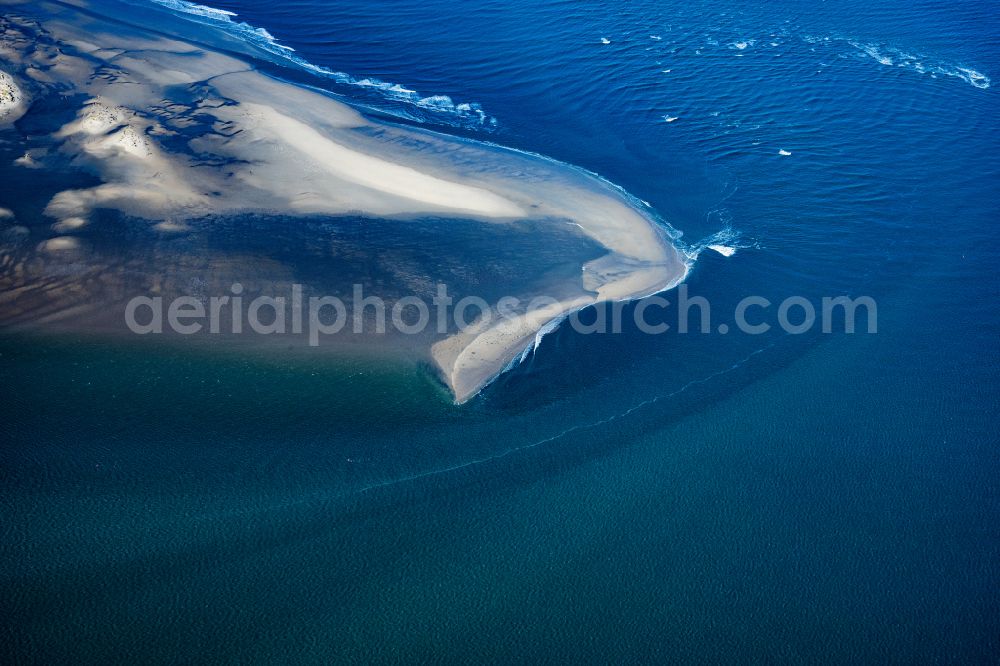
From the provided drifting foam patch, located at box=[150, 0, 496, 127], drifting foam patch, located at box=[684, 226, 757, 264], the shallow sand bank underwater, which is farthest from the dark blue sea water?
drifting foam patch, located at box=[150, 0, 496, 127]

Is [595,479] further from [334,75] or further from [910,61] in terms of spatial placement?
[910,61]

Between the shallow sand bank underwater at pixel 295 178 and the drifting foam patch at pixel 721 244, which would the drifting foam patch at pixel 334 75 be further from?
the drifting foam patch at pixel 721 244

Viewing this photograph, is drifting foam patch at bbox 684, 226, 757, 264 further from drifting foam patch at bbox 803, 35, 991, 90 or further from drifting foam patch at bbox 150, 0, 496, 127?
drifting foam patch at bbox 803, 35, 991, 90

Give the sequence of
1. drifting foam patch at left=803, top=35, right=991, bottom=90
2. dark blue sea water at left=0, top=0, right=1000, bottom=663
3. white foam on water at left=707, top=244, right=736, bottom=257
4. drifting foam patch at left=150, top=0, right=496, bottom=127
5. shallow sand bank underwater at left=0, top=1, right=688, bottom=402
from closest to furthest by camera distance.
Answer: dark blue sea water at left=0, top=0, right=1000, bottom=663
shallow sand bank underwater at left=0, top=1, right=688, bottom=402
white foam on water at left=707, top=244, right=736, bottom=257
drifting foam patch at left=150, top=0, right=496, bottom=127
drifting foam patch at left=803, top=35, right=991, bottom=90

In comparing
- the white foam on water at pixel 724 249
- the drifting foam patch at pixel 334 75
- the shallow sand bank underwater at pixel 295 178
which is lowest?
the white foam on water at pixel 724 249

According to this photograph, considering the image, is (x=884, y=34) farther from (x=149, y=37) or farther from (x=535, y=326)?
(x=149, y=37)

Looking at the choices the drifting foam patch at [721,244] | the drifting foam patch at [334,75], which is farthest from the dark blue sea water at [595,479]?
the drifting foam patch at [334,75]

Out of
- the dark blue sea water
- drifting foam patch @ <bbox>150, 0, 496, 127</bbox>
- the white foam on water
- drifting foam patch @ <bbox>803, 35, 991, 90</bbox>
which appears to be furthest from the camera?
drifting foam patch @ <bbox>803, 35, 991, 90</bbox>
